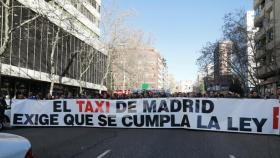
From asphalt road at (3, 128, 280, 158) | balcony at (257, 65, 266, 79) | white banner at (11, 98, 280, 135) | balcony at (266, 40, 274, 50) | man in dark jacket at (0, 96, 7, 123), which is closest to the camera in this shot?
asphalt road at (3, 128, 280, 158)

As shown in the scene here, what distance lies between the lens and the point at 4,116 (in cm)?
2105

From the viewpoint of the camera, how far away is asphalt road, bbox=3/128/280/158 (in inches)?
448

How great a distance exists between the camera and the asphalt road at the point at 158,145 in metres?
11.4

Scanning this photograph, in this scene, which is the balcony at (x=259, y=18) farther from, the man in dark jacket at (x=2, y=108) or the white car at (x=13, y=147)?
the white car at (x=13, y=147)

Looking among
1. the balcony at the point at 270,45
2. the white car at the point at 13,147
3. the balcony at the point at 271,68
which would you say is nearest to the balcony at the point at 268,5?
the balcony at the point at 270,45

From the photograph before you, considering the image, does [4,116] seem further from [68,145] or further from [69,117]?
[68,145]

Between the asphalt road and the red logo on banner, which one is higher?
the red logo on banner

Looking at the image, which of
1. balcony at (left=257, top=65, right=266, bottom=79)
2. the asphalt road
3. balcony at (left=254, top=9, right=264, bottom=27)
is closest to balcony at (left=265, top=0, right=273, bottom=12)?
balcony at (left=254, top=9, right=264, bottom=27)

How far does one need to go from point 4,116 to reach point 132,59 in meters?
57.6

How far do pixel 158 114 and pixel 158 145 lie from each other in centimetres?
607

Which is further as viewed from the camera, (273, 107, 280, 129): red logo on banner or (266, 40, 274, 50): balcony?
(266, 40, 274, 50): balcony

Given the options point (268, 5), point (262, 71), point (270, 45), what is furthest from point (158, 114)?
point (262, 71)

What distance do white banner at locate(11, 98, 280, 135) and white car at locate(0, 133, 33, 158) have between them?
13397mm

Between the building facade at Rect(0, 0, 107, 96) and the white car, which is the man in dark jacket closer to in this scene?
the building facade at Rect(0, 0, 107, 96)
